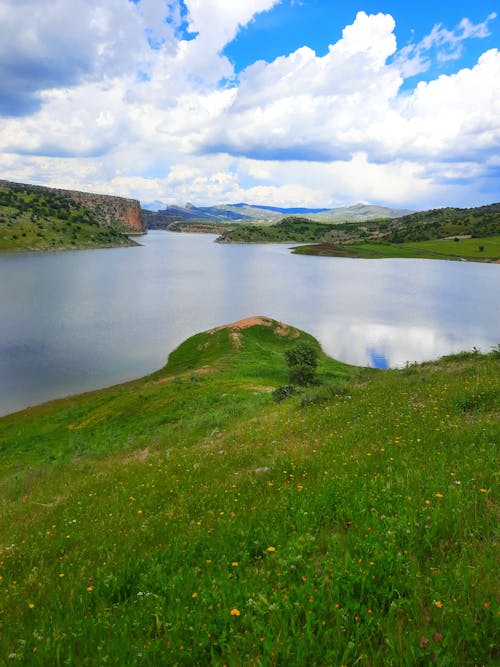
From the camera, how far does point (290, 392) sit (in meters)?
26.6

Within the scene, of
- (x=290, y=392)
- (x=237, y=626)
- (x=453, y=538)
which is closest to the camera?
(x=237, y=626)

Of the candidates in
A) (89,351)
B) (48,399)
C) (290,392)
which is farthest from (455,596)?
(89,351)

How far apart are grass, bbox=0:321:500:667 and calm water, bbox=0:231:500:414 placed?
37437mm

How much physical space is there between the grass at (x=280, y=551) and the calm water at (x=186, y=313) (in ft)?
123

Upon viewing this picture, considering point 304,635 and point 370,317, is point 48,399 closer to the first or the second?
point 304,635

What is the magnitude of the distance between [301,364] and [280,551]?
31.5m

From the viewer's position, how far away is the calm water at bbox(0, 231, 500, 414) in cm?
5253

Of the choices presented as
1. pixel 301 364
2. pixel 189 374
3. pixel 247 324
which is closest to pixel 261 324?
pixel 247 324

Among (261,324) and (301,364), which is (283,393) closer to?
(301,364)

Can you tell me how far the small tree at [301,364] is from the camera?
36.9 meters

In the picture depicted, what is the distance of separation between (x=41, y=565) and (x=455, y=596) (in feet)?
22.5

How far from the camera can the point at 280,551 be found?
5.86 m

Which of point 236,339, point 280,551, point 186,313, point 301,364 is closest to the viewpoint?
point 280,551

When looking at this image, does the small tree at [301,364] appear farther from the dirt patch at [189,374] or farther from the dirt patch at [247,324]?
the dirt patch at [247,324]
